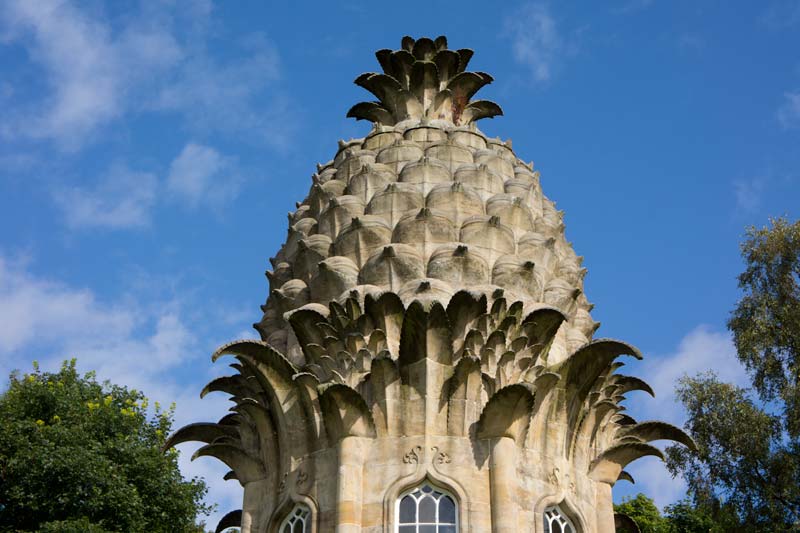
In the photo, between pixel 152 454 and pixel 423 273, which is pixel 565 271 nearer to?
pixel 423 273

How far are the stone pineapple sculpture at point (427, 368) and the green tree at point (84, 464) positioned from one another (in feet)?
44.0

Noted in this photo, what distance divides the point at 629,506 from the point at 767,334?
1980 centimetres

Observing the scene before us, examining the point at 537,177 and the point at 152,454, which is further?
the point at 152,454

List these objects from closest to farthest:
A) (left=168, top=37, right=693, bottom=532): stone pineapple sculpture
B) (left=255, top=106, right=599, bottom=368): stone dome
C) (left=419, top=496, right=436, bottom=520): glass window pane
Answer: (left=419, top=496, right=436, bottom=520): glass window pane, (left=168, top=37, right=693, bottom=532): stone pineapple sculpture, (left=255, top=106, right=599, bottom=368): stone dome

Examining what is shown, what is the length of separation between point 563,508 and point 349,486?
3534 millimetres

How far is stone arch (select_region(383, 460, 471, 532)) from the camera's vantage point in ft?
47.5

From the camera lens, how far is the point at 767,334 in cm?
2878

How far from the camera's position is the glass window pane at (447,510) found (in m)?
14.6

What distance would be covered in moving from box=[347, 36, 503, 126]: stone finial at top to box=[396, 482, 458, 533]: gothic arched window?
9.09 m

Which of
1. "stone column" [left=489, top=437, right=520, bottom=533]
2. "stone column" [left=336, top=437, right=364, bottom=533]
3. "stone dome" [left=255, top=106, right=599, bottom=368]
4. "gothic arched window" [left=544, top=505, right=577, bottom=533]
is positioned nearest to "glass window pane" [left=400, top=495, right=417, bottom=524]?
"stone column" [left=336, top=437, right=364, bottom=533]

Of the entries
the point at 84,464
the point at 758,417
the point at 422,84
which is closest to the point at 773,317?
the point at 758,417

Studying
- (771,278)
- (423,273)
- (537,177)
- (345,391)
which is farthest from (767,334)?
(345,391)

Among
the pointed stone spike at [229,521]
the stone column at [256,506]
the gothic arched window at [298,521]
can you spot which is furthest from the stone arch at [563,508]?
the pointed stone spike at [229,521]

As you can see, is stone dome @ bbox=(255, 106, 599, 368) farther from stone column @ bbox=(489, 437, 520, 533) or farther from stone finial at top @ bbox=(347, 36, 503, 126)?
stone column @ bbox=(489, 437, 520, 533)
